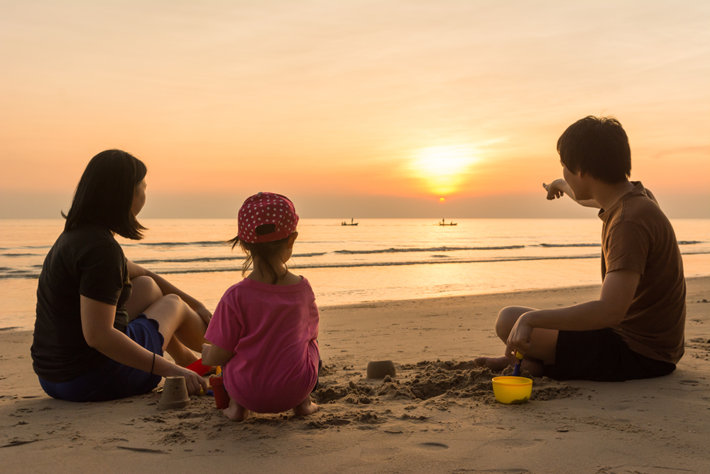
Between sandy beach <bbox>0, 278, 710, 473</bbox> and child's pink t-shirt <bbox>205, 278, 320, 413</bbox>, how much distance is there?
172mm

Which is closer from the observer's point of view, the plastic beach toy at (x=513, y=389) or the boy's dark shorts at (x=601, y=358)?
the plastic beach toy at (x=513, y=389)

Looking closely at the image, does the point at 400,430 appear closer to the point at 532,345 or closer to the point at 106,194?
the point at 532,345

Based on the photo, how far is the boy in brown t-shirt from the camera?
3.29 metres

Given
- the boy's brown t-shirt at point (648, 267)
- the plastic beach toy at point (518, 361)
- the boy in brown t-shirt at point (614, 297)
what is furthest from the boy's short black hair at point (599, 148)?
the plastic beach toy at point (518, 361)

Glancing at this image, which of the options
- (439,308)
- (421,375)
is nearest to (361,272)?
(439,308)

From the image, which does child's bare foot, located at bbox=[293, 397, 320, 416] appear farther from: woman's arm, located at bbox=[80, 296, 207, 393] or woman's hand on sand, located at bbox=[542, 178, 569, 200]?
woman's hand on sand, located at bbox=[542, 178, 569, 200]

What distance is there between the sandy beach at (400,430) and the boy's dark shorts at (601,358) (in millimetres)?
75

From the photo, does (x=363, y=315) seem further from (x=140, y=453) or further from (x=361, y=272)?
(x=361, y=272)

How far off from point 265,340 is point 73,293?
1235 mm

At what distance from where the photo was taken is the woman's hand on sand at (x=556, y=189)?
4.36 meters

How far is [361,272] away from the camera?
18531 millimetres

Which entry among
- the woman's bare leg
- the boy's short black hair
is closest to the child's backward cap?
the woman's bare leg

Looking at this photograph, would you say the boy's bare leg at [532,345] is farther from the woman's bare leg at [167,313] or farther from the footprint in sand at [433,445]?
the woman's bare leg at [167,313]

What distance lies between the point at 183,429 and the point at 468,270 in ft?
54.8
